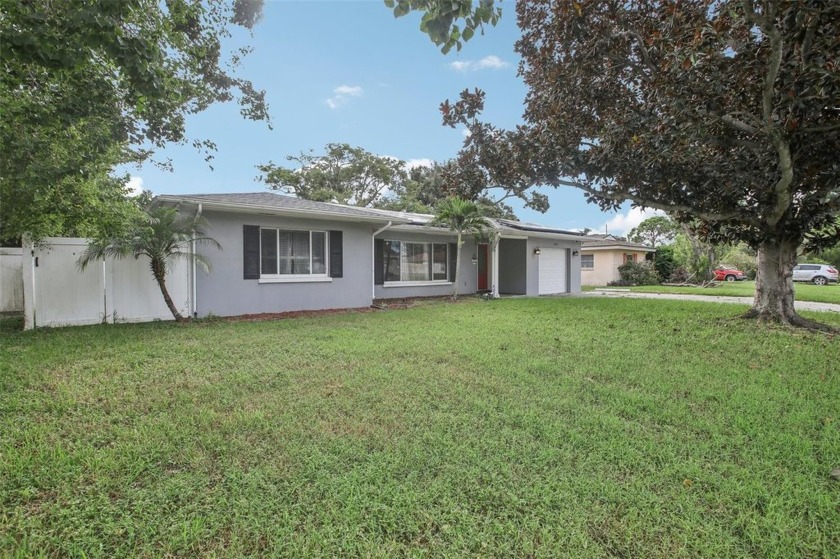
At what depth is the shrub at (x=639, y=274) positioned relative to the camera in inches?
1012

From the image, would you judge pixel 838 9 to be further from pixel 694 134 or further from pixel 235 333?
pixel 235 333

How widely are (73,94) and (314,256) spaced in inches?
231

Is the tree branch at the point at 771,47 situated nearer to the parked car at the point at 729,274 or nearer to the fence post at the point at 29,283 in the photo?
the fence post at the point at 29,283

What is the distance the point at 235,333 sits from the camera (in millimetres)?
7773

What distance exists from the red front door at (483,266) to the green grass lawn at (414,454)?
11016 millimetres

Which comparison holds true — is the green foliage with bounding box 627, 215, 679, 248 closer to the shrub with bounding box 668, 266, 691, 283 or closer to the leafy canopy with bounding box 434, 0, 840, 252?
the shrub with bounding box 668, 266, 691, 283

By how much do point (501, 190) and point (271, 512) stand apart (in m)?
10.1

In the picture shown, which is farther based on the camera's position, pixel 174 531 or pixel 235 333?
pixel 235 333

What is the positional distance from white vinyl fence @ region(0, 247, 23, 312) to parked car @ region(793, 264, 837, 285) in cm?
4065

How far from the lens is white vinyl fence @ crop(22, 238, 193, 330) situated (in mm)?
7887

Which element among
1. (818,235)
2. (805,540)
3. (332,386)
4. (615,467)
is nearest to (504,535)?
(615,467)

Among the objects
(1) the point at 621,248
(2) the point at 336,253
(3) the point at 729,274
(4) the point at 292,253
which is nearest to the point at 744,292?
(1) the point at 621,248

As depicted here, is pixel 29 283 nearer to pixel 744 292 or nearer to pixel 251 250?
A: pixel 251 250

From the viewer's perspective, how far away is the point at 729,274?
32.7 meters
